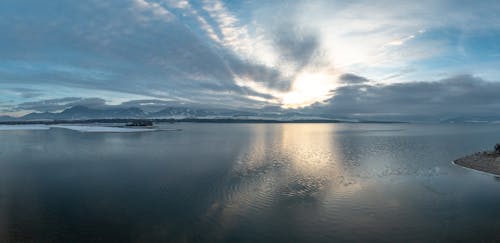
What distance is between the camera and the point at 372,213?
1555 cm

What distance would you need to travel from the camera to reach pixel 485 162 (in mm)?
30141

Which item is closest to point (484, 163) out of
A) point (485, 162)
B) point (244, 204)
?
point (485, 162)

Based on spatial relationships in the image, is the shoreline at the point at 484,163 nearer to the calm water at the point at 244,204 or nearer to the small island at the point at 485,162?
the small island at the point at 485,162

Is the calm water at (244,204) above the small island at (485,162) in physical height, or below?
below

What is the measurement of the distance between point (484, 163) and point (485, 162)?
38cm

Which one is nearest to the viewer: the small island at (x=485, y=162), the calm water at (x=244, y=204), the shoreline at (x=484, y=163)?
the calm water at (x=244, y=204)

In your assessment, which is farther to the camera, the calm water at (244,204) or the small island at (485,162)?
the small island at (485,162)

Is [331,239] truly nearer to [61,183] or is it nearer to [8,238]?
[8,238]

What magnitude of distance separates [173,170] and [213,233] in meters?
15.6

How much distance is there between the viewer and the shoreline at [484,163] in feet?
90.2

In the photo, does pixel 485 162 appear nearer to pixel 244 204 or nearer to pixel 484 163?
pixel 484 163

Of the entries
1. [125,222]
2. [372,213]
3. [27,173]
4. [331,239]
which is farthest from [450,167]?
[27,173]

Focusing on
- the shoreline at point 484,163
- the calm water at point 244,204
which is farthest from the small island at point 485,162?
the calm water at point 244,204

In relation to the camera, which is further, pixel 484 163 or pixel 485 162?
pixel 485 162
